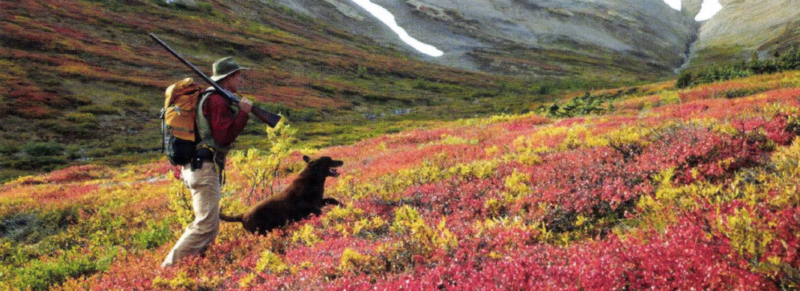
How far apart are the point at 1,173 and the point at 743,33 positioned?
174029 millimetres

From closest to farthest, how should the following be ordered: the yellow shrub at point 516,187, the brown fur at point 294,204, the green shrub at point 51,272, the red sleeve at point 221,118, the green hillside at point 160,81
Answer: the red sleeve at point 221,118, the yellow shrub at point 516,187, the green shrub at point 51,272, the brown fur at point 294,204, the green hillside at point 160,81

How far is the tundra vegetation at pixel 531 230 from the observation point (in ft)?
10.6

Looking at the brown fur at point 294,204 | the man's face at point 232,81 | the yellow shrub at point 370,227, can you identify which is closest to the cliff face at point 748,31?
the brown fur at point 294,204

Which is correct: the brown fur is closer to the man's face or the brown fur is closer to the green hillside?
the man's face

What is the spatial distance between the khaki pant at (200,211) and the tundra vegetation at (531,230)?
0.86 ft

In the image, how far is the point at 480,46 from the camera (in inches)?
5625

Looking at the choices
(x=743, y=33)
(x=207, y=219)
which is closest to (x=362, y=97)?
(x=207, y=219)

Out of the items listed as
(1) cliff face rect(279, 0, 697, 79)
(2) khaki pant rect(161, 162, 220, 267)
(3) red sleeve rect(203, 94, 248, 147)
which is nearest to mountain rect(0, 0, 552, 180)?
(2) khaki pant rect(161, 162, 220, 267)

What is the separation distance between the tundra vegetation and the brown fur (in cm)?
26

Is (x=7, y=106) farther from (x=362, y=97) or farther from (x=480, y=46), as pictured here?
(x=480, y=46)

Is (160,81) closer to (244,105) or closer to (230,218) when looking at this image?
(230,218)

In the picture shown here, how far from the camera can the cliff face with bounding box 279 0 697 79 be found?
391ft

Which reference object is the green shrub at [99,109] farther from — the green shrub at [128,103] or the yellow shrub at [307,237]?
the yellow shrub at [307,237]

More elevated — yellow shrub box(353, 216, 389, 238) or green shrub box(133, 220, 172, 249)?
yellow shrub box(353, 216, 389, 238)
